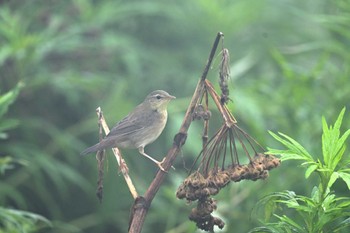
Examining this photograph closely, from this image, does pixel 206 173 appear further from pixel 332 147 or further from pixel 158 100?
pixel 158 100

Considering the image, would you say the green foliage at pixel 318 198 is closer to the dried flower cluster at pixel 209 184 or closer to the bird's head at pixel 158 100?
the dried flower cluster at pixel 209 184

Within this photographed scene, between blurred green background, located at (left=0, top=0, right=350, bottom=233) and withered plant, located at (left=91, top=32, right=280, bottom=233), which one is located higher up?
blurred green background, located at (left=0, top=0, right=350, bottom=233)

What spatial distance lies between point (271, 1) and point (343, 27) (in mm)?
2372

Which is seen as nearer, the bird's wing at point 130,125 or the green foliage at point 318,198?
the green foliage at point 318,198

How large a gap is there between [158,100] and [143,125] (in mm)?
213

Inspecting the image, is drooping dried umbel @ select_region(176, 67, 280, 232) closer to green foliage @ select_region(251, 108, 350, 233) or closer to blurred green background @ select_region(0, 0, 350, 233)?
green foliage @ select_region(251, 108, 350, 233)

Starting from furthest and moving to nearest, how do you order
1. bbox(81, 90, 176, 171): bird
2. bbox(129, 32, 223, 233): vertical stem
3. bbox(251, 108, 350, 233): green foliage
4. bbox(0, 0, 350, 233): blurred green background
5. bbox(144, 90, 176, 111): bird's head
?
bbox(0, 0, 350, 233): blurred green background
bbox(144, 90, 176, 111): bird's head
bbox(81, 90, 176, 171): bird
bbox(251, 108, 350, 233): green foliage
bbox(129, 32, 223, 233): vertical stem

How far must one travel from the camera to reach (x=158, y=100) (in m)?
4.05

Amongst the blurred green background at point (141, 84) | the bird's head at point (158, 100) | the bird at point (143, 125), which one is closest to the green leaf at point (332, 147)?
the bird at point (143, 125)

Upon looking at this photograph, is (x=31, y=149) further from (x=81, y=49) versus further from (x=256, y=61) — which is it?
(x=256, y=61)

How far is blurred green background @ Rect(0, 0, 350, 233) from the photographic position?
486 cm

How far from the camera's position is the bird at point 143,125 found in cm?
372

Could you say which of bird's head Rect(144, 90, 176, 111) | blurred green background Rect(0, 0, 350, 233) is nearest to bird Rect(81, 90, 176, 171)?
bird's head Rect(144, 90, 176, 111)

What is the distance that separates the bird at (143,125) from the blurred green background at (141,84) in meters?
0.86
